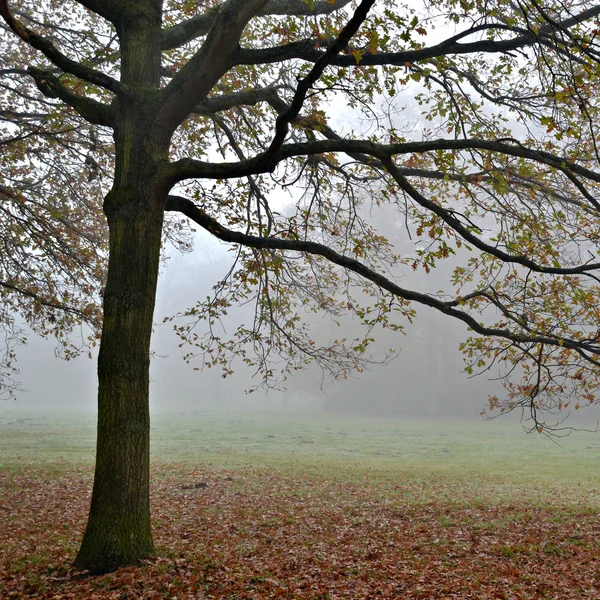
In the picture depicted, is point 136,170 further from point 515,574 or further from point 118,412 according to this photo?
point 515,574

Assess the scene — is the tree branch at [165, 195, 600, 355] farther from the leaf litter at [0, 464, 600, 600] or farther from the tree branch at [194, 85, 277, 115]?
the leaf litter at [0, 464, 600, 600]

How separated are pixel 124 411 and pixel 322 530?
4.12 m

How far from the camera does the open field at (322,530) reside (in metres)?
5.84

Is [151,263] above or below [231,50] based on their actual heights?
below

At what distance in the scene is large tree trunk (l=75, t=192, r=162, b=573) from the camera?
19.7 ft

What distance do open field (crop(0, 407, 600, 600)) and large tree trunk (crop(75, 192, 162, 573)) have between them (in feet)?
1.05

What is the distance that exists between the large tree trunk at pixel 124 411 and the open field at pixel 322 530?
0.32m

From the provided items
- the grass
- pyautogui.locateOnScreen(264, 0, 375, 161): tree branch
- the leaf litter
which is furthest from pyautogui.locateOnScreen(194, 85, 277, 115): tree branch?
A: the grass

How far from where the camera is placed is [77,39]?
1114 cm

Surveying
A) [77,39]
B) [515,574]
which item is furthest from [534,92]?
[77,39]

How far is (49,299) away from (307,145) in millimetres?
9489

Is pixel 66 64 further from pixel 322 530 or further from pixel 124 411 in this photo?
pixel 322 530

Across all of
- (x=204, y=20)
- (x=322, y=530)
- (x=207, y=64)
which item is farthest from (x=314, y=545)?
(x=204, y=20)

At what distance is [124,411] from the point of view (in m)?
6.14
